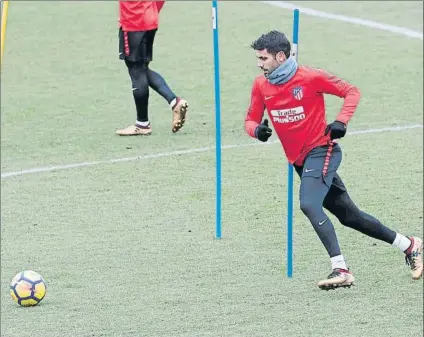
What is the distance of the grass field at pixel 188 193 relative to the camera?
29.8 feet

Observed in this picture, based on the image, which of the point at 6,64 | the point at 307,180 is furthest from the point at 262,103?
the point at 6,64

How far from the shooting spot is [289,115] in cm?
932

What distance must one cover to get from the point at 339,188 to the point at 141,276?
1743mm

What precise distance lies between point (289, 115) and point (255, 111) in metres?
0.31

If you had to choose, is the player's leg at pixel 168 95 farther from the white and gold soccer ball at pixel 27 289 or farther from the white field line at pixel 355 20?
the white field line at pixel 355 20

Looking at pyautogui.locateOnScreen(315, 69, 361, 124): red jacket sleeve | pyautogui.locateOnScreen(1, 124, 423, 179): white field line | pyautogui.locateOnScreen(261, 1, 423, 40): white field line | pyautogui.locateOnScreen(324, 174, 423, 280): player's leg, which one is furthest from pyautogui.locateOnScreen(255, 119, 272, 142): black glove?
pyautogui.locateOnScreen(261, 1, 423, 40): white field line

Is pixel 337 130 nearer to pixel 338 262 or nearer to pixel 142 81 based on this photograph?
pixel 338 262

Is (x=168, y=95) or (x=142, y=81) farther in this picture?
(x=142, y=81)

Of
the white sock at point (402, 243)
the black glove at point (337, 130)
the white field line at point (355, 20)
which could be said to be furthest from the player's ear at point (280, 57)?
the white field line at point (355, 20)

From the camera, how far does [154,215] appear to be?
1180 centimetres

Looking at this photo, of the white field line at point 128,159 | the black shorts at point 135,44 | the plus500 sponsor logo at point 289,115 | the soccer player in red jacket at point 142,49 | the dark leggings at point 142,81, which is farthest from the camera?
the dark leggings at point 142,81

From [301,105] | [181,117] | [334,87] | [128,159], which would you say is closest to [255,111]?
[301,105]

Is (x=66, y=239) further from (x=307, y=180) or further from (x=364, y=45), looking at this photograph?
(x=364, y=45)

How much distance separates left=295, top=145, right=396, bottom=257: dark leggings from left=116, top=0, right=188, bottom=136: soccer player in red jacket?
4.69 meters
